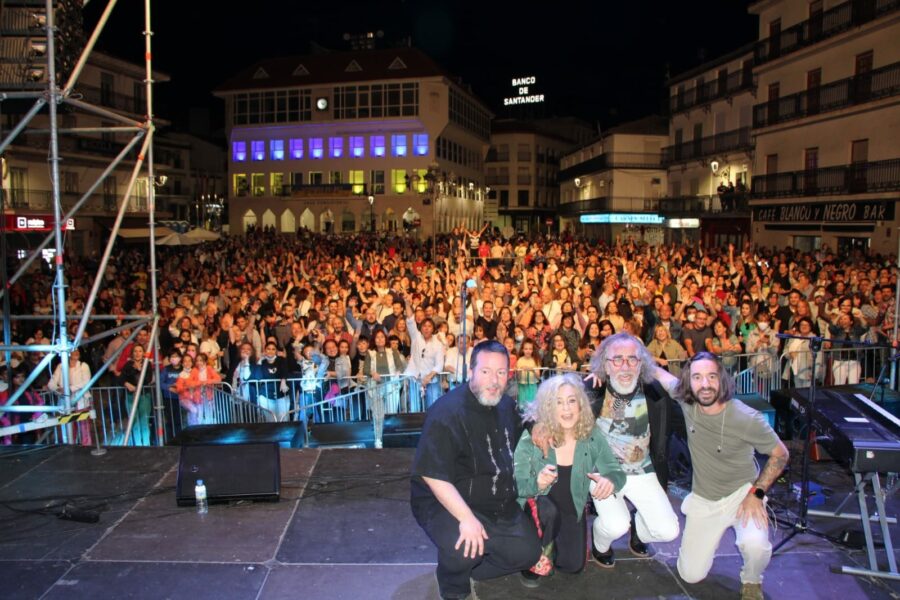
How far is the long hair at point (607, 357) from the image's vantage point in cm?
451

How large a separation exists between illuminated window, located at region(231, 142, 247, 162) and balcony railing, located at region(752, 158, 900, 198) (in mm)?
36196

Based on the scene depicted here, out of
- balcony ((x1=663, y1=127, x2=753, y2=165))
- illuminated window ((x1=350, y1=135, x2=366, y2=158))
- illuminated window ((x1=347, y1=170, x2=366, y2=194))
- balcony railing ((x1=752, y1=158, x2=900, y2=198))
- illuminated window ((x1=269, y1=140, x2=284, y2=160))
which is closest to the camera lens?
balcony railing ((x1=752, y1=158, x2=900, y2=198))

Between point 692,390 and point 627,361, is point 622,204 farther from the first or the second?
point 692,390

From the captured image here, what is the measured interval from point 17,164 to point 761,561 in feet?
117

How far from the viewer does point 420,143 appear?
50.4 m

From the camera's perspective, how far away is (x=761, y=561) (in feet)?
13.2

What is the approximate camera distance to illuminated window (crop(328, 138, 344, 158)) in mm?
51500

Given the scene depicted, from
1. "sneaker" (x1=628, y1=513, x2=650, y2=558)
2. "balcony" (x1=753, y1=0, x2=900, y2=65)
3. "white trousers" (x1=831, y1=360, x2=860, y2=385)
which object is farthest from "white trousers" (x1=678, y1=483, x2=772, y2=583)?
"balcony" (x1=753, y1=0, x2=900, y2=65)

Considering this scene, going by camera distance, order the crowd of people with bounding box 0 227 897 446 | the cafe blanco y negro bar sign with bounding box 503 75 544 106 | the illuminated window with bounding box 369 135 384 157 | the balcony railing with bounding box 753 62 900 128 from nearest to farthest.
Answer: the crowd of people with bounding box 0 227 897 446 < the balcony railing with bounding box 753 62 900 128 < the illuminated window with bounding box 369 135 384 157 < the cafe blanco y negro bar sign with bounding box 503 75 544 106

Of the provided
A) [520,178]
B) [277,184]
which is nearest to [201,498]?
[277,184]

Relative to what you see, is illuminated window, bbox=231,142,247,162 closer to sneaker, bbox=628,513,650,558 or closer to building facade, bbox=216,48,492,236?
building facade, bbox=216,48,492,236

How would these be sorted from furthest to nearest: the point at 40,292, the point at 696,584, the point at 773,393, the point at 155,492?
the point at 40,292, the point at 773,393, the point at 155,492, the point at 696,584

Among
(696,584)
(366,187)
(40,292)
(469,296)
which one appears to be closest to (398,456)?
(696,584)

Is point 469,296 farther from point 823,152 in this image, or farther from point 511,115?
point 511,115
